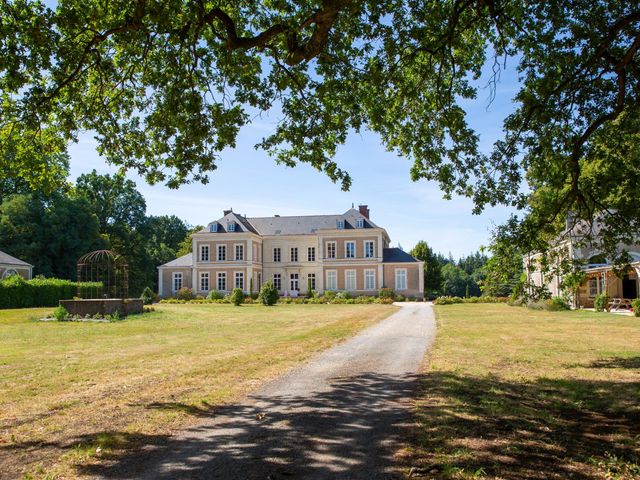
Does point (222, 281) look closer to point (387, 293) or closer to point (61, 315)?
point (387, 293)

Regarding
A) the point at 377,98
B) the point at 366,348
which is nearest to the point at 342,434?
the point at 366,348

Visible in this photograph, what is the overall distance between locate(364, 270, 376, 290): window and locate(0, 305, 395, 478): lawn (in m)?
34.3

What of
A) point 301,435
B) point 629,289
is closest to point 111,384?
point 301,435

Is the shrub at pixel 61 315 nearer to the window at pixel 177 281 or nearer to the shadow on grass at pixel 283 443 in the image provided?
the shadow on grass at pixel 283 443

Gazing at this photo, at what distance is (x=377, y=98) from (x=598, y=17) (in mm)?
4168

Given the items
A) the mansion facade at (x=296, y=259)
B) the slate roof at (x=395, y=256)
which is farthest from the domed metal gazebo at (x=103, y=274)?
the slate roof at (x=395, y=256)

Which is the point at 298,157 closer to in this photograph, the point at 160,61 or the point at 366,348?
the point at 160,61

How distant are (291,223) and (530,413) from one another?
1936 inches

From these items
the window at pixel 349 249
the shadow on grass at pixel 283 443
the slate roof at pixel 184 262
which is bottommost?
the shadow on grass at pixel 283 443

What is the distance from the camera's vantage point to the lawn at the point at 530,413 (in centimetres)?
423

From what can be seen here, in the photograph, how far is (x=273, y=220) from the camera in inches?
2185

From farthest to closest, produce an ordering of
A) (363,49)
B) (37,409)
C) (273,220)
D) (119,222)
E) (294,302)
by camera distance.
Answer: (119,222), (273,220), (294,302), (363,49), (37,409)

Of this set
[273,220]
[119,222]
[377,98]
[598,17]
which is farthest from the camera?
[119,222]

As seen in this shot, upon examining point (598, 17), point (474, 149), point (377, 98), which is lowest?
point (474, 149)
